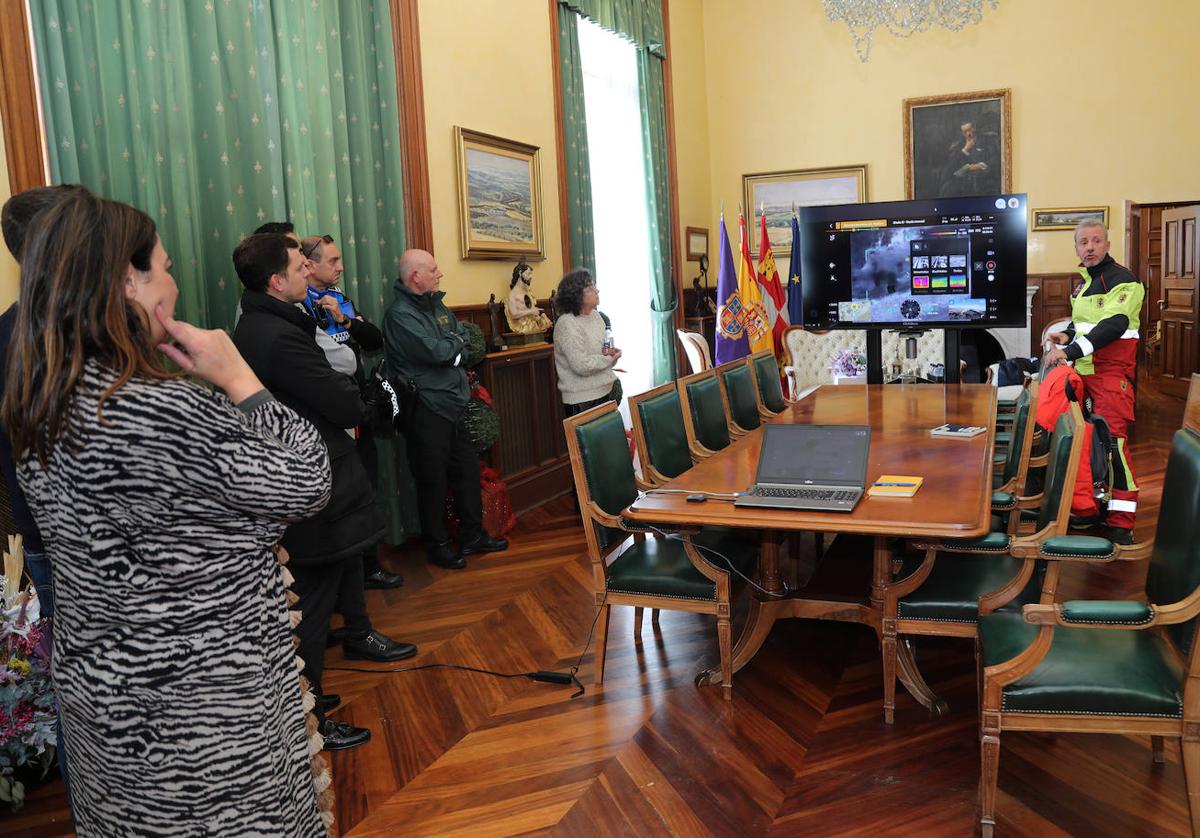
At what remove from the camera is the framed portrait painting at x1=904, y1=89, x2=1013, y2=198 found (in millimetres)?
8445

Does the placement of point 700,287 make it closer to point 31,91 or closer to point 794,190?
point 794,190

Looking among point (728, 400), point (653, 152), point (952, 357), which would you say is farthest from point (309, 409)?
point (653, 152)

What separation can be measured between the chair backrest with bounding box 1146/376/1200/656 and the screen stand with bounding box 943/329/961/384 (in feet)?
9.10

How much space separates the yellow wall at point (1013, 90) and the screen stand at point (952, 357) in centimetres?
394

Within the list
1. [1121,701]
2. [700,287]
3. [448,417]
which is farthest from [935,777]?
[700,287]

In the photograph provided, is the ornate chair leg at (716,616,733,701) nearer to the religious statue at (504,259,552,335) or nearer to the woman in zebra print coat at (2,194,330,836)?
the woman in zebra print coat at (2,194,330,836)

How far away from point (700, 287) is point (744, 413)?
4451 mm

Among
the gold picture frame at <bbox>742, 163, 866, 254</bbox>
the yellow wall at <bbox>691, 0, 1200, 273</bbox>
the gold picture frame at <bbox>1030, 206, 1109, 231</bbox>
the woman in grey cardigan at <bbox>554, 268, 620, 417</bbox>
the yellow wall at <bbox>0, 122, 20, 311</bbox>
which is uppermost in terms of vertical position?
the yellow wall at <bbox>691, 0, 1200, 273</bbox>

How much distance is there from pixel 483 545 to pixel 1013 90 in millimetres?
6669

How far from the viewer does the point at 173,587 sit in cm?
138

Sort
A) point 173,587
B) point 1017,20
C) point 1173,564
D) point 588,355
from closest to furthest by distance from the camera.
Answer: point 173,587, point 1173,564, point 588,355, point 1017,20

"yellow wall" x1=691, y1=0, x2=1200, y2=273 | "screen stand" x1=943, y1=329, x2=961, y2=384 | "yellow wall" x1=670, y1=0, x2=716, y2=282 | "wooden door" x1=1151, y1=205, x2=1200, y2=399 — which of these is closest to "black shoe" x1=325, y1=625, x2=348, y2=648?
"screen stand" x1=943, y1=329, x2=961, y2=384

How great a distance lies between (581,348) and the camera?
16.9 feet

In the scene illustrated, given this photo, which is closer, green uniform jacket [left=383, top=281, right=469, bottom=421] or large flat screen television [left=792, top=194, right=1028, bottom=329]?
green uniform jacket [left=383, top=281, right=469, bottom=421]
